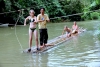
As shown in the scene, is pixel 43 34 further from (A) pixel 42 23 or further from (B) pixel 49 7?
(B) pixel 49 7

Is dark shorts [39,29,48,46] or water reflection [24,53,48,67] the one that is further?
dark shorts [39,29,48,46]

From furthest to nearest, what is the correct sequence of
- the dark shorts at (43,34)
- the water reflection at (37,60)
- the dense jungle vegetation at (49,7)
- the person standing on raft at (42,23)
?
the dense jungle vegetation at (49,7) → the dark shorts at (43,34) → the person standing on raft at (42,23) → the water reflection at (37,60)

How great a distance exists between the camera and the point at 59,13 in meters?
43.9

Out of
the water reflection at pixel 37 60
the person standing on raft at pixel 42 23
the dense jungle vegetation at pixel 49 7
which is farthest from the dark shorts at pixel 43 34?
the dense jungle vegetation at pixel 49 7

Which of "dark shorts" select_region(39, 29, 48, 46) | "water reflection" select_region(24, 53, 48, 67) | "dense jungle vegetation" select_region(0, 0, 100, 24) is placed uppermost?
"dark shorts" select_region(39, 29, 48, 46)

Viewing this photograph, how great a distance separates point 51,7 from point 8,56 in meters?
32.0

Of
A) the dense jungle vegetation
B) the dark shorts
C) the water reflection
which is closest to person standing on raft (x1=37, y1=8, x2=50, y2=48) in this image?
the dark shorts

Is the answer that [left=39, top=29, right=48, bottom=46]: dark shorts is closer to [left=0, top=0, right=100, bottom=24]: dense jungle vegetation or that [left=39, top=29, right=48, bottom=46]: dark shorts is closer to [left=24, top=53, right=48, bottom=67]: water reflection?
[left=24, top=53, right=48, bottom=67]: water reflection

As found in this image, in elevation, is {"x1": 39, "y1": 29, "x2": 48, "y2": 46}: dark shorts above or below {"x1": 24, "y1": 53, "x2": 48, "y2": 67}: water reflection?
above

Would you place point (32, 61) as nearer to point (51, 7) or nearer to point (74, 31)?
point (74, 31)

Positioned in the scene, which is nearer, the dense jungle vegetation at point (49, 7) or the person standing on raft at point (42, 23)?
the person standing on raft at point (42, 23)

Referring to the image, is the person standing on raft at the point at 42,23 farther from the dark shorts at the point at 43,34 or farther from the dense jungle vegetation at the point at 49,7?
the dense jungle vegetation at the point at 49,7

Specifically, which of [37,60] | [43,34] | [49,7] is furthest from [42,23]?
[49,7]

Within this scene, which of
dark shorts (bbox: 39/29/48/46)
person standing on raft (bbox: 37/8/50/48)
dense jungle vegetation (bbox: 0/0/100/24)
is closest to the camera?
person standing on raft (bbox: 37/8/50/48)
